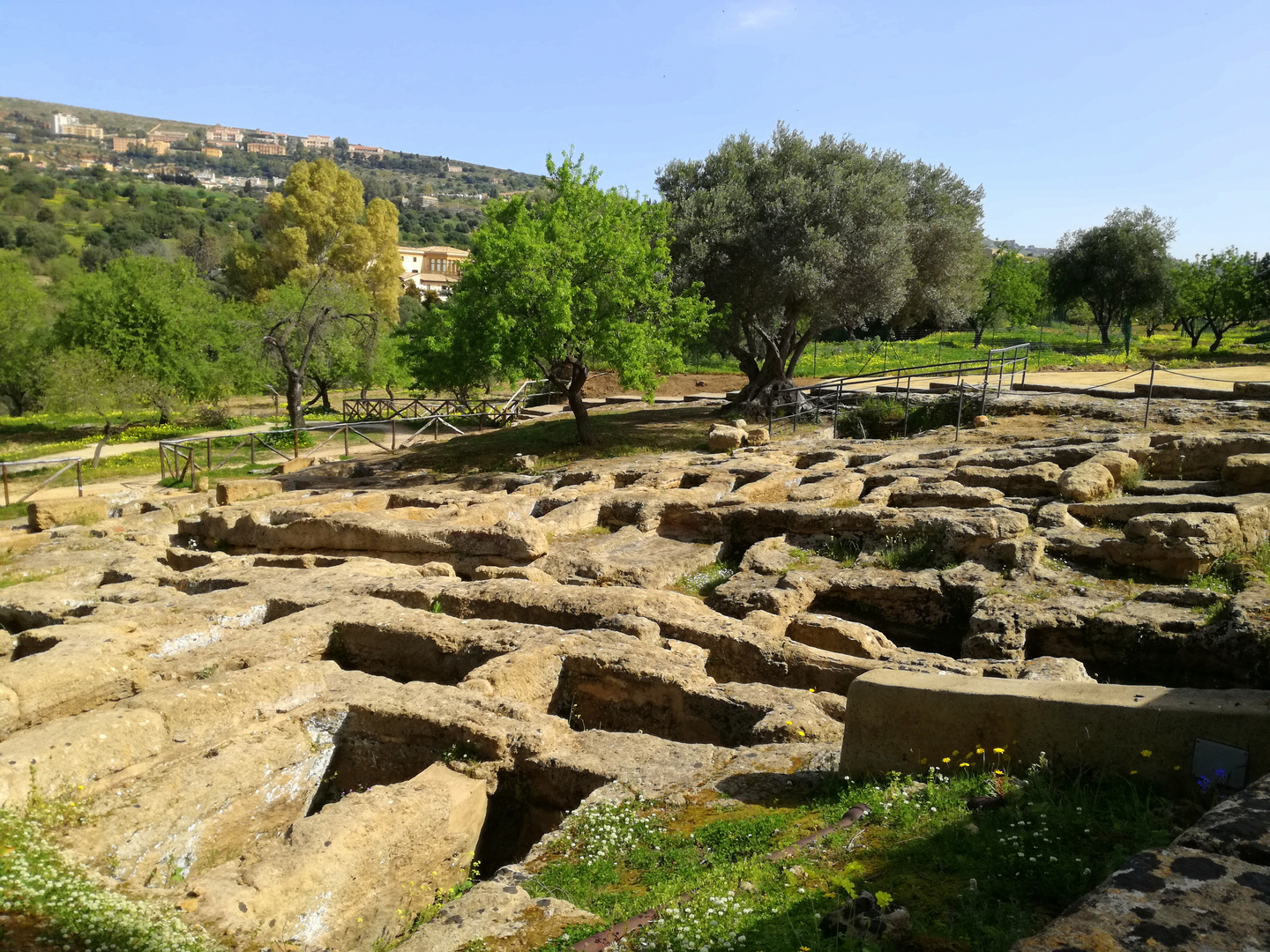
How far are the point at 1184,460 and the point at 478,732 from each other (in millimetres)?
12724

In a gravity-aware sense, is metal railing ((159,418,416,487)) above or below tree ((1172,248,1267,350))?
below

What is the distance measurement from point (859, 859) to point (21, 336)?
4563 centimetres

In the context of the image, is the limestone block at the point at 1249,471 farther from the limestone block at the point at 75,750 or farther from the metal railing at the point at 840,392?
the limestone block at the point at 75,750

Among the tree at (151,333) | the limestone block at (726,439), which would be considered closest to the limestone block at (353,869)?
the limestone block at (726,439)

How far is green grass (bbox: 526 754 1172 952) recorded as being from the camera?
3820 millimetres

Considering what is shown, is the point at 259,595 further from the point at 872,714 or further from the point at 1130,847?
the point at 1130,847

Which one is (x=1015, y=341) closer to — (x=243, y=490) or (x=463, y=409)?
(x=463, y=409)

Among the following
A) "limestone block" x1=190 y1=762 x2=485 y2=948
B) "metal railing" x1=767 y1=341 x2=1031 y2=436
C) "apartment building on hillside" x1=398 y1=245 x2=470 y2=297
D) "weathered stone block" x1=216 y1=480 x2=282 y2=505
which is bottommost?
"limestone block" x1=190 y1=762 x2=485 y2=948

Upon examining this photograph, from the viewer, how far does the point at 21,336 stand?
3909 centimetres

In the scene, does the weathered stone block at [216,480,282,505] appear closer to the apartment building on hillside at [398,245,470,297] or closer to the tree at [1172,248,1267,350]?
the tree at [1172,248,1267,350]

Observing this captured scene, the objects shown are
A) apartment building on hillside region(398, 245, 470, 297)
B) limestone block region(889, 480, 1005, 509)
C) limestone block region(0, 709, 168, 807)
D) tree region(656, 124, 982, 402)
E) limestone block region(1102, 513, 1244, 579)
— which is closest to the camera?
limestone block region(0, 709, 168, 807)

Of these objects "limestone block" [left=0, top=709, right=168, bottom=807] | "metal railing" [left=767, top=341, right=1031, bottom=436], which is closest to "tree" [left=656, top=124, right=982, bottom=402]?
"metal railing" [left=767, top=341, right=1031, bottom=436]

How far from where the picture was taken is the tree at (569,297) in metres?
21.5

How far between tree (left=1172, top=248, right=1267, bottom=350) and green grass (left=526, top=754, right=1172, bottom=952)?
41.4m
